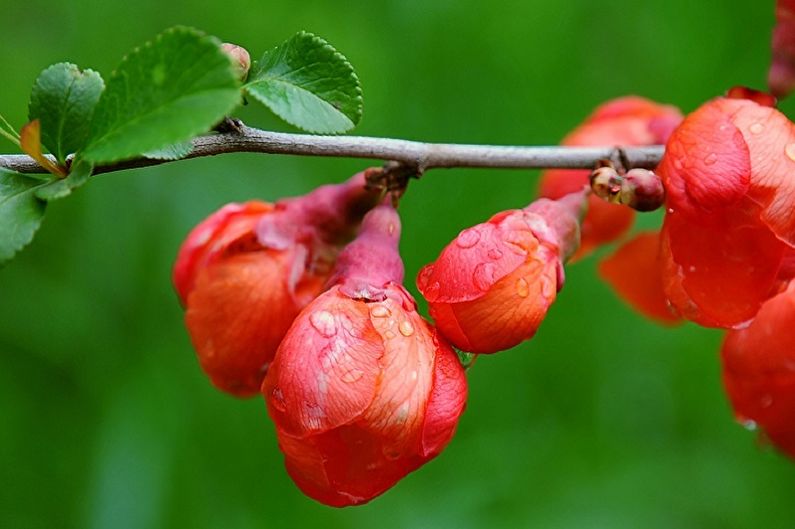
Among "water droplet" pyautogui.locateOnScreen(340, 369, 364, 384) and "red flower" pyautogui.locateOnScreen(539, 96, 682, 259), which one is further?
"red flower" pyautogui.locateOnScreen(539, 96, 682, 259)

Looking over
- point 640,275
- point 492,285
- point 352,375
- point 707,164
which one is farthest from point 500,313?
point 640,275

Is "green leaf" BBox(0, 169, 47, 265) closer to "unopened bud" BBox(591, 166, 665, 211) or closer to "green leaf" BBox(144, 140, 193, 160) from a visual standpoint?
"green leaf" BBox(144, 140, 193, 160)

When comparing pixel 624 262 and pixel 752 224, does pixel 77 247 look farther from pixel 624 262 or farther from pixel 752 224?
pixel 752 224

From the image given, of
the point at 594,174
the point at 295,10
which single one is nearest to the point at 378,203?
the point at 594,174

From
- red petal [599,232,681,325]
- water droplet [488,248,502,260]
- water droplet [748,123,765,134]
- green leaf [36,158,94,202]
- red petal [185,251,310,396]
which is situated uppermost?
green leaf [36,158,94,202]

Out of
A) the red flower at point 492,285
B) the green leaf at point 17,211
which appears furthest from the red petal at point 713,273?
the green leaf at point 17,211

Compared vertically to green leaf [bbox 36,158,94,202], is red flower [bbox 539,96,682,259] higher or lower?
lower

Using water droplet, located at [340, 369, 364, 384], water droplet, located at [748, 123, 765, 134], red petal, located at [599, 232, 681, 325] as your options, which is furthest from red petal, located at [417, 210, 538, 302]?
red petal, located at [599, 232, 681, 325]

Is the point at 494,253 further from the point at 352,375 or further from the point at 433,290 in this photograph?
the point at 352,375
